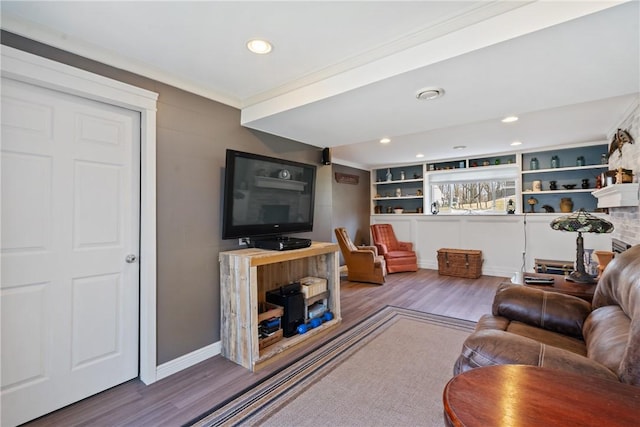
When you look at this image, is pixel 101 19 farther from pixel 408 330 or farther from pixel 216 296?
pixel 408 330

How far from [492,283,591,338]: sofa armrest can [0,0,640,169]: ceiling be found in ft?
4.65

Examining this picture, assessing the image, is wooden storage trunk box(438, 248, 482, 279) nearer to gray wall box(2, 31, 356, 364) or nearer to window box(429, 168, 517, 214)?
window box(429, 168, 517, 214)

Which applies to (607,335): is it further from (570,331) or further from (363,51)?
(363,51)

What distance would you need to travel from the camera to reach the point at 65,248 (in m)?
1.84

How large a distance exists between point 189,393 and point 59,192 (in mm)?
1546

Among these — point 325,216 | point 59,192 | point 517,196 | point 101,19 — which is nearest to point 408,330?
point 325,216

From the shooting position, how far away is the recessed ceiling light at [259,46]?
1.75 meters

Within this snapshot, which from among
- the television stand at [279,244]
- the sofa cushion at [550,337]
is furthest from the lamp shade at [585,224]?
the television stand at [279,244]

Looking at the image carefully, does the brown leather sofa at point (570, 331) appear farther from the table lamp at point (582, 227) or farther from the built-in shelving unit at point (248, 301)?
the built-in shelving unit at point (248, 301)

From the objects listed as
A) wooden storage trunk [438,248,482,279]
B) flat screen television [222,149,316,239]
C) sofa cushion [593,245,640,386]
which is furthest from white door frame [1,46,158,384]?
wooden storage trunk [438,248,482,279]

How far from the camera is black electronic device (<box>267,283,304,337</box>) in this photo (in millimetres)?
2668

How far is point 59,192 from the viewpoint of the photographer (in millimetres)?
1809

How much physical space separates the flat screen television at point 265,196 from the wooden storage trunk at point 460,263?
340 centimetres

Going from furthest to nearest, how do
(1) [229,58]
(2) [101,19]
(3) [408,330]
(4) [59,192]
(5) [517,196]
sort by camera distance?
(5) [517,196] < (3) [408,330] < (1) [229,58] < (4) [59,192] < (2) [101,19]
